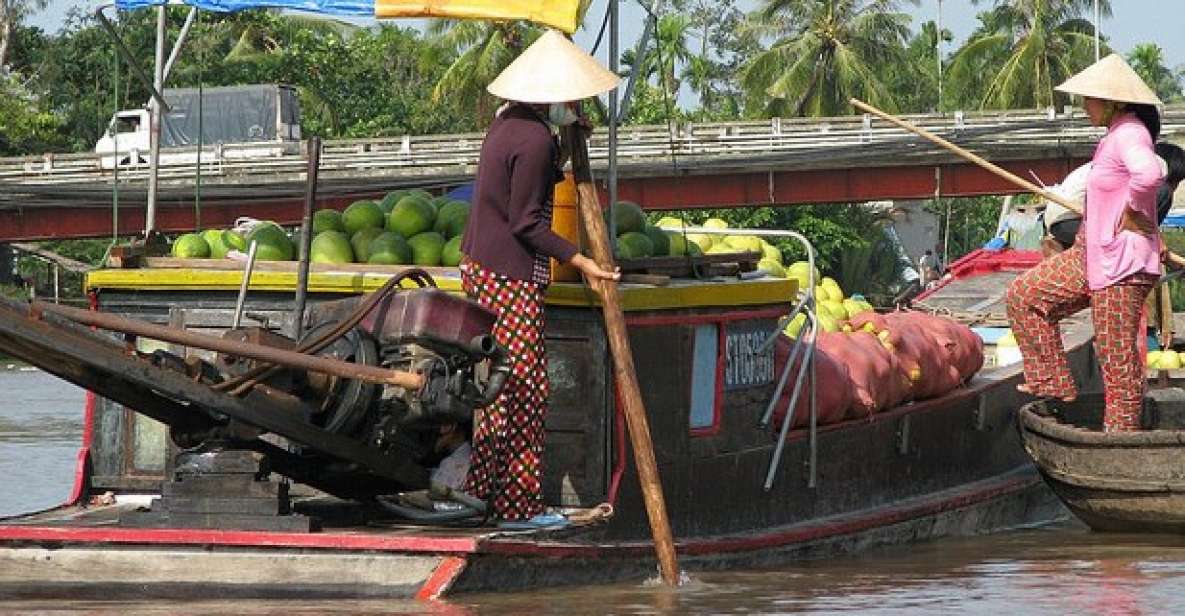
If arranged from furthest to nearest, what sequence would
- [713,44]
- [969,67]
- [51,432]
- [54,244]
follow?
[713,44] → [969,67] → [54,244] → [51,432]

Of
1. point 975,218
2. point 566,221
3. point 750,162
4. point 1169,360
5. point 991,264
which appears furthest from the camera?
point 975,218

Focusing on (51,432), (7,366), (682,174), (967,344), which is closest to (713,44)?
(682,174)

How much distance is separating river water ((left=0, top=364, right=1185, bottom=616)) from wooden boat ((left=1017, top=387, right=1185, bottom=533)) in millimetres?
126

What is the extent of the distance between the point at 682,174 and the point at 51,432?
21820 mm

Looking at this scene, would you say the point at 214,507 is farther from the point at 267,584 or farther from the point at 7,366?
the point at 7,366

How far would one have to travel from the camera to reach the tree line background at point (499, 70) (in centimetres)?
5281

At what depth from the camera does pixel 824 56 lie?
6275 centimetres

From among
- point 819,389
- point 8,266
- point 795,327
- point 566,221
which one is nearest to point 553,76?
point 566,221

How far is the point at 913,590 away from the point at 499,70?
44.5 m

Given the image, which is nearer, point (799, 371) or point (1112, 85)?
point (799, 371)

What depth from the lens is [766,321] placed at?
9430 mm

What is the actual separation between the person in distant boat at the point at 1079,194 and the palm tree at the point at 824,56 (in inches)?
1908

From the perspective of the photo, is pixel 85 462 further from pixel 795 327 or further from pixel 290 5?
pixel 795 327

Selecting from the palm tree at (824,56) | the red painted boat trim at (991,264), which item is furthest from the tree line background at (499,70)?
the red painted boat trim at (991,264)
